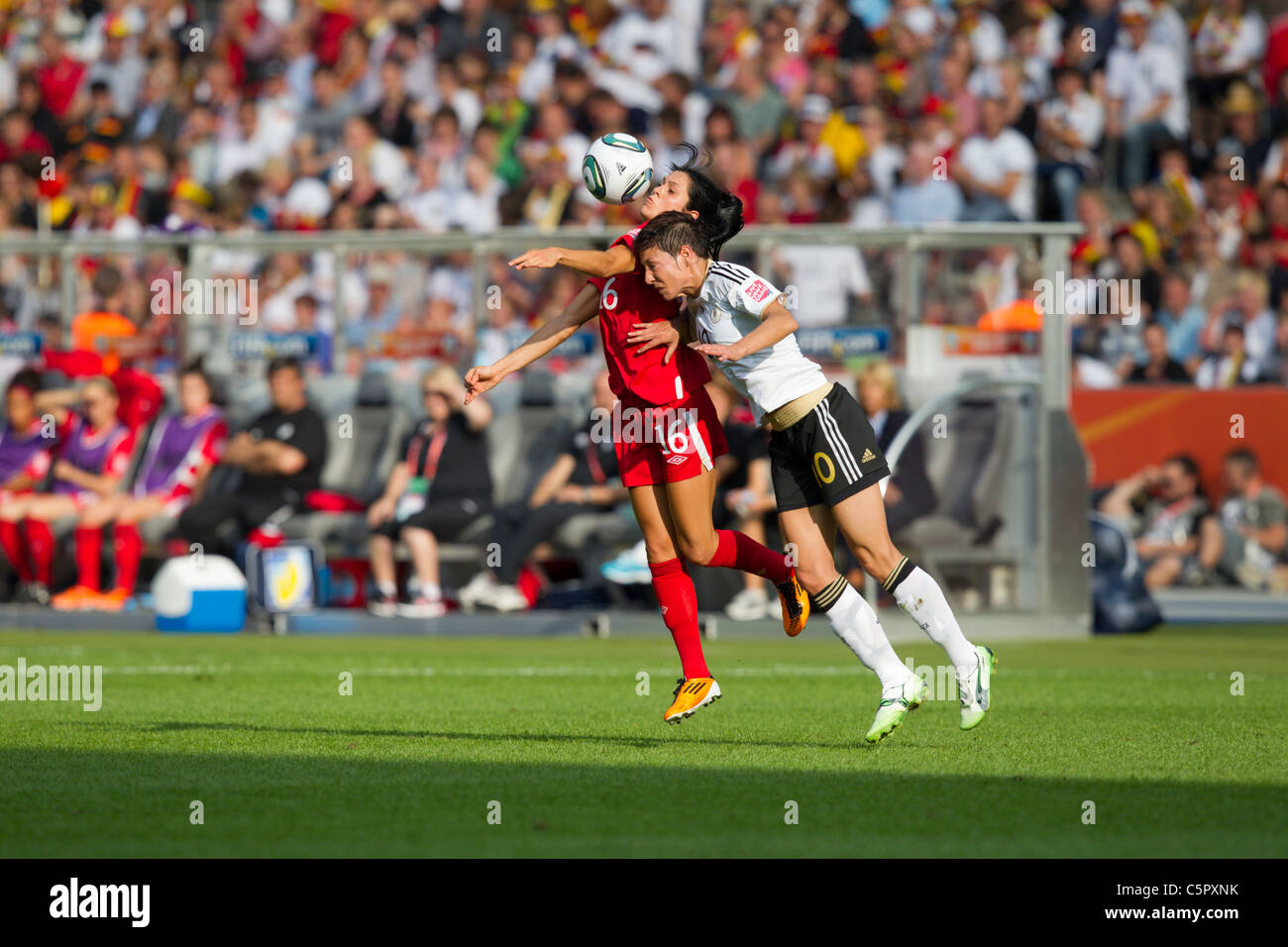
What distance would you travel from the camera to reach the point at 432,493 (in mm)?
15602

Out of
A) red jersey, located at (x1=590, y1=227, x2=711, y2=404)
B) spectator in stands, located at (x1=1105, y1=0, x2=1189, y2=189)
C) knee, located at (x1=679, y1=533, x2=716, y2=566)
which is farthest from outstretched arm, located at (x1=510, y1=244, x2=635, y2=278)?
spectator in stands, located at (x1=1105, y1=0, x2=1189, y2=189)

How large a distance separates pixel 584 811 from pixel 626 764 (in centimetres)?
114

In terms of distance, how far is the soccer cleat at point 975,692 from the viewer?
7.71 m

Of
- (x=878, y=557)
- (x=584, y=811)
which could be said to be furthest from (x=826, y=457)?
(x=584, y=811)

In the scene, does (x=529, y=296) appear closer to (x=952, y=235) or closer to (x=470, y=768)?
(x=952, y=235)

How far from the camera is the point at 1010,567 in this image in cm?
1439

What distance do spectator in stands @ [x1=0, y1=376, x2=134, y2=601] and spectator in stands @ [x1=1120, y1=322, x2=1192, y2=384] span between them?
875 centimetres

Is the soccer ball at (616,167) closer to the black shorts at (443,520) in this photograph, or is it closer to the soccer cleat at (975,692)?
the soccer cleat at (975,692)

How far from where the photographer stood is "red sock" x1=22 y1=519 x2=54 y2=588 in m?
Result: 16.4

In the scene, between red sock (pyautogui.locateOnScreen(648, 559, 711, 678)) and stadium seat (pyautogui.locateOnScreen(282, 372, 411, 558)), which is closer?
red sock (pyautogui.locateOnScreen(648, 559, 711, 678))

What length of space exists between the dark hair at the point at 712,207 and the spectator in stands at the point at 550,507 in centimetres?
686

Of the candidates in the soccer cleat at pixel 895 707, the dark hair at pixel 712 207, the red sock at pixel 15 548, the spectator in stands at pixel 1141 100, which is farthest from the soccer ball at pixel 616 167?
the spectator in stands at pixel 1141 100

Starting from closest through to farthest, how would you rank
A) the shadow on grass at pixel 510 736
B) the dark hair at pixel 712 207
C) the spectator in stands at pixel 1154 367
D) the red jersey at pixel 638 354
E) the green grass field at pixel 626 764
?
the green grass field at pixel 626 764, the shadow on grass at pixel 510 736, the dark hair at pixel 712 207, the red jersey at pixel 638 354, the spectator in stands at pixel 1154 367

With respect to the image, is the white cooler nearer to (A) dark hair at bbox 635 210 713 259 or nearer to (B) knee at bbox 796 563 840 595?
(A) dark hair at bbox 635 210 713 259
